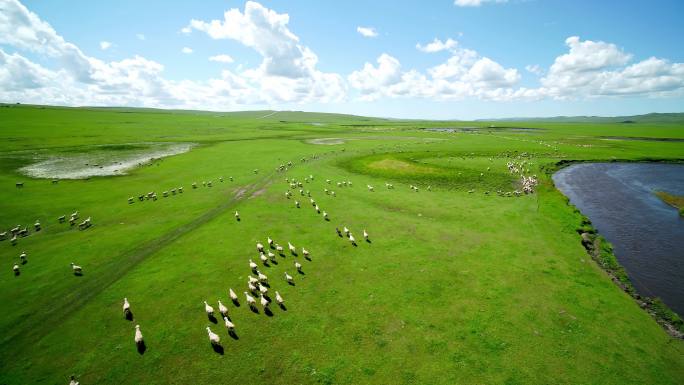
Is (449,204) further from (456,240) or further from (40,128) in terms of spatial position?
(40,128)

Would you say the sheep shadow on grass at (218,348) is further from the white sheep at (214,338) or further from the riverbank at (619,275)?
the riverbank at (619,275)

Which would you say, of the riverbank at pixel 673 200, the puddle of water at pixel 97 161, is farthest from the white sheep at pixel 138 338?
the riverbank at pixel 673 200

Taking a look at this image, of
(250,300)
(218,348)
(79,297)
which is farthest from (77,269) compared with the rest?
(218,348)

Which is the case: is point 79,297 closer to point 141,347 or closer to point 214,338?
point 141,347

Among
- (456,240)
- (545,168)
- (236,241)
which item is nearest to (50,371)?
(236,241)

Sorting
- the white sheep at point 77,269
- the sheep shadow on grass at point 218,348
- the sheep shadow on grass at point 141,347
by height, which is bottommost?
the sheep shadow on grass at point 141,347
